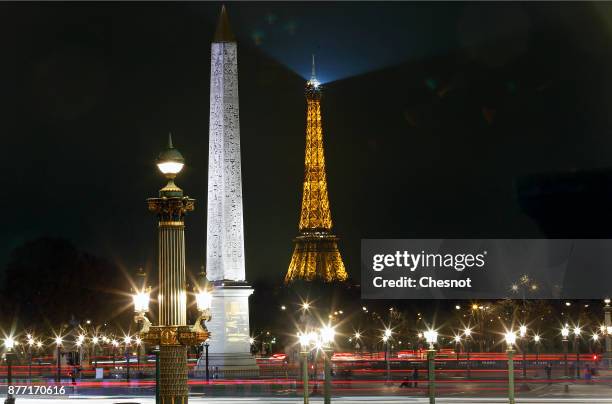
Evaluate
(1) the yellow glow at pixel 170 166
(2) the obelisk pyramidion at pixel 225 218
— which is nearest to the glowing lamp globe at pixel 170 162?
(1) the yellow glow at pixel 170 166

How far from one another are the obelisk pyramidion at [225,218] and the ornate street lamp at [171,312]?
37618 mm

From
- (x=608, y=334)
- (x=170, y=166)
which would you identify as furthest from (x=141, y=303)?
(x=608, y=334)

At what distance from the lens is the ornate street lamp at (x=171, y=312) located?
53.9 feet

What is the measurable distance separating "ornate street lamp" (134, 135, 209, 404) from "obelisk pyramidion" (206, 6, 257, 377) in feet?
123

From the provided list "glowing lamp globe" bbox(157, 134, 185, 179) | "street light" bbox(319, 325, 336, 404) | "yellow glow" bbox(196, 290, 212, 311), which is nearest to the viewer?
"glowing lamp globe" bbox(157, 134, 185, 179)

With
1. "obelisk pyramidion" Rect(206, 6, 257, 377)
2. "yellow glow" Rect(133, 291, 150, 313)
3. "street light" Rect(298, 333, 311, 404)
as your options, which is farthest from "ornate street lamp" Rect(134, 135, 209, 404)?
"obelisk pyramidion" Rect(206, 6, 257, 377)

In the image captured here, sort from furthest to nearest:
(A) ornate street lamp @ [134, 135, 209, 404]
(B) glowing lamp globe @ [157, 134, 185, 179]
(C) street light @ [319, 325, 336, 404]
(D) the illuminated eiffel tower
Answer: (D) the illuminated eiffel tower < (C) street light @ [319, 325, 336, 404] < (B) glowing lamp globe @ [157, 134, 185, 179] < (A) ornate street lamp @ [134, 135, 209, 404]

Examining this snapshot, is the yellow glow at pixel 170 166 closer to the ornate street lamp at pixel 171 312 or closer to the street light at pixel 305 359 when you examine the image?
the ornate street lamp at pixel 171 312

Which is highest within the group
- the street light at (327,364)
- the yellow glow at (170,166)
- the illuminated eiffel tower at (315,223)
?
the illuminated eiffel tower at (315,223)

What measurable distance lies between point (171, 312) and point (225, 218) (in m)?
37.8

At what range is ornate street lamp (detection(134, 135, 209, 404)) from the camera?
16.4 m

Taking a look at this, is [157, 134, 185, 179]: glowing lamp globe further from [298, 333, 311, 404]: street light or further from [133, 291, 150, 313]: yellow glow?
[298, 333, 311, 404]: street light

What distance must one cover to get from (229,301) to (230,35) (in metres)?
12.4

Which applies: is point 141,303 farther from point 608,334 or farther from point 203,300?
point 608,334
